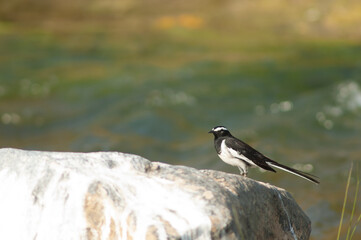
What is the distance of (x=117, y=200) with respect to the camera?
13.5 feet

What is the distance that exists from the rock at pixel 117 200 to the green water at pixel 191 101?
498 cm

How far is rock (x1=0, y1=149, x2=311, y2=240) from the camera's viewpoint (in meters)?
3.99

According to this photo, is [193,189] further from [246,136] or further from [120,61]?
[120,61]

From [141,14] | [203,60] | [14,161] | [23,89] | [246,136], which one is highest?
[141,14]

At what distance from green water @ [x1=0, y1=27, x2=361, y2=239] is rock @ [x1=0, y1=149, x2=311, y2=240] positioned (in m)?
4.98

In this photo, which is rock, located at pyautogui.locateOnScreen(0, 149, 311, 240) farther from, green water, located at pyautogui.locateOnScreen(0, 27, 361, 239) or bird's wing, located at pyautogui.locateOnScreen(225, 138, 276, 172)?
green water, located at pyautogui.locateOnScreen(0, 27, 361, 239)

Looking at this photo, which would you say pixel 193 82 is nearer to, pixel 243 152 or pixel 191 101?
pixel 191 101

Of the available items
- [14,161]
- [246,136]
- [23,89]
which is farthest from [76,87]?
[14,161]

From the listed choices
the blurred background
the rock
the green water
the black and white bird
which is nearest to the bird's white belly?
the black and white bird

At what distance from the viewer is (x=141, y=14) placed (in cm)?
2353

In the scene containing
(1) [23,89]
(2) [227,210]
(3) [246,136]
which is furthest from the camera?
(1) [23,89]

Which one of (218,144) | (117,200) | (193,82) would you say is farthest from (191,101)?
(117,200)

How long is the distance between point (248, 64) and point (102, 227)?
579 inches

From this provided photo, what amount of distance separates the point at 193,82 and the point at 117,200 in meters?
13.5
